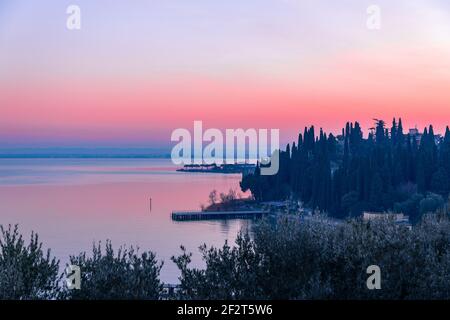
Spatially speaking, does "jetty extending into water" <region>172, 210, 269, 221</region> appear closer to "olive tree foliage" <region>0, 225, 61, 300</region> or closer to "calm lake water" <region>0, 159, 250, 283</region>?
"calm lake water" <region>0, 159, 250, 283</region>

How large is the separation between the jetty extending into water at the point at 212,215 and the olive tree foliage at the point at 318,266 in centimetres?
3957

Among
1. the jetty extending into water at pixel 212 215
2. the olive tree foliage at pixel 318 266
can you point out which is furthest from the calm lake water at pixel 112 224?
the olive tree foliage at pixel 318 266

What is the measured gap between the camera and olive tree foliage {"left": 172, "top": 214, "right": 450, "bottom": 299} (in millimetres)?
7879

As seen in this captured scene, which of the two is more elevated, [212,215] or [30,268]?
[30,268]

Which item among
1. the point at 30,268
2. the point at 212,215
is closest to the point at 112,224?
the point at 212,215

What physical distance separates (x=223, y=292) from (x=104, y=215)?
119 feet

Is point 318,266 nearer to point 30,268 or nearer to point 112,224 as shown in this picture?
point 30,268

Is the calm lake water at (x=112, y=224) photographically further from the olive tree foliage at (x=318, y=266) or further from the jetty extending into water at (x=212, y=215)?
the olive tree foliage at (x=318, y=266)

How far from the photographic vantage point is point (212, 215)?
5431cm

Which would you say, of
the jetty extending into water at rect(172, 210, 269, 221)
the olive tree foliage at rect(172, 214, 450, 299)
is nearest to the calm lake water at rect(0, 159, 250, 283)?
the jetty extending into water at rect(172, 210, 269, 221)

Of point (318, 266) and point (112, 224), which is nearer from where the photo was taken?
point (318, 266)

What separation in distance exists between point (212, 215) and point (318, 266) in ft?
152

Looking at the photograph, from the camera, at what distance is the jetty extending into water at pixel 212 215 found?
49106mm
